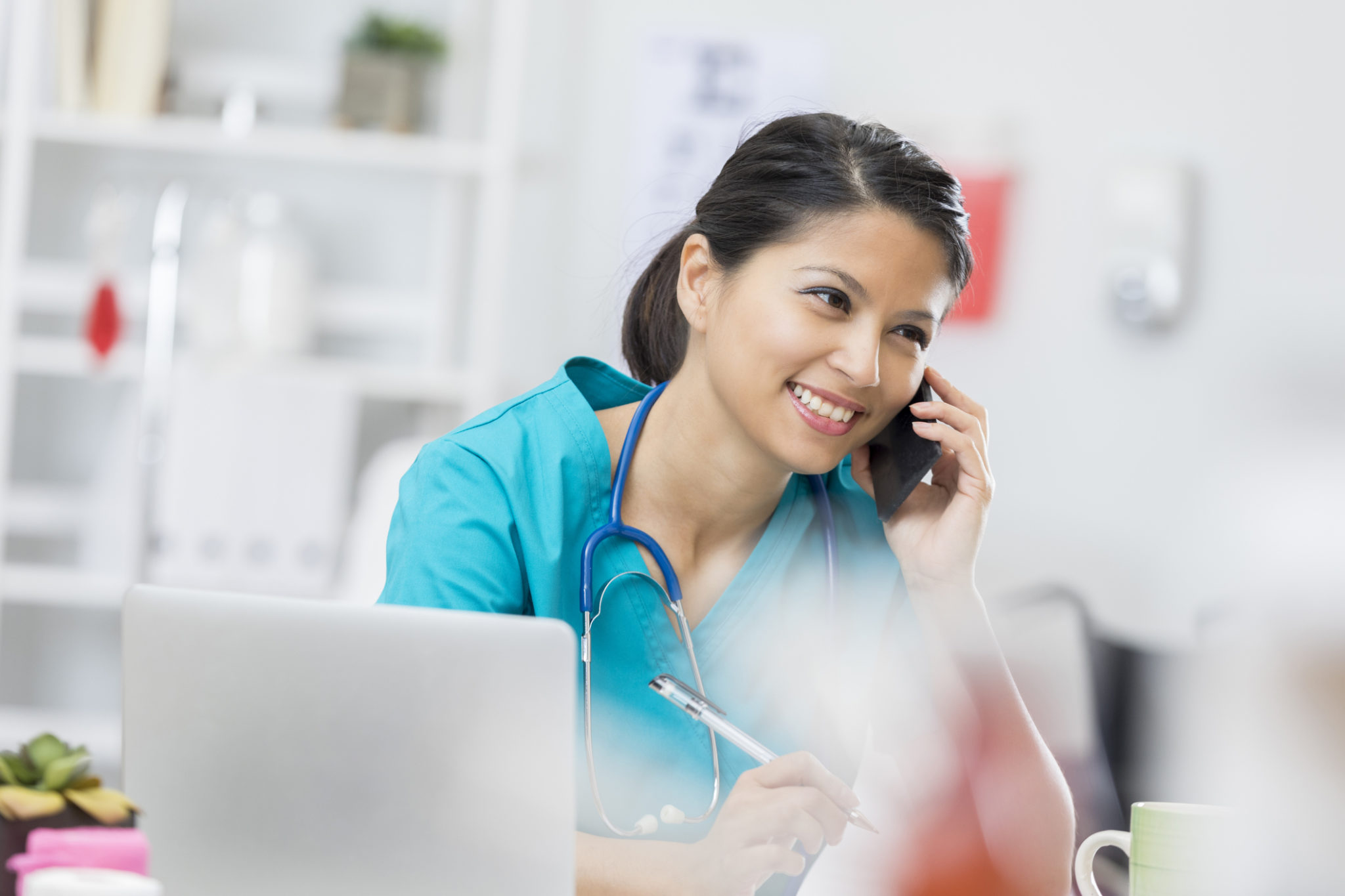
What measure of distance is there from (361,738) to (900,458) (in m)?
0.69

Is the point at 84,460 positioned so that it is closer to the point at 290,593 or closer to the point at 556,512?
the point at 290,593

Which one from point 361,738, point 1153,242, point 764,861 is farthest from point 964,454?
point 1153,242

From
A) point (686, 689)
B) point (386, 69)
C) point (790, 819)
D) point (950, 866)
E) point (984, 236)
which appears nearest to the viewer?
point (950, 866)

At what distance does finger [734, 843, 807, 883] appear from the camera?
0.83 metres

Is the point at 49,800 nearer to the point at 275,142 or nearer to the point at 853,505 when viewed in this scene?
the point at 853,505

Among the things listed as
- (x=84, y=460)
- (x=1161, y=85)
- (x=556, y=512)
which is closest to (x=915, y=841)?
(x=556, y=512)

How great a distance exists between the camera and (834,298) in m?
1.13

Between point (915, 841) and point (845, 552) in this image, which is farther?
point (845, 552)

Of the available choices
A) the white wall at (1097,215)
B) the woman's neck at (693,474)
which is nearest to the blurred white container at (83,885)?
the woman's neck at (693,474)

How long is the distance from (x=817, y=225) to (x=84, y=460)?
6.55ft

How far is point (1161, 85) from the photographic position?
2.25m

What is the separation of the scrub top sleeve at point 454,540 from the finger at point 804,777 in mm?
316

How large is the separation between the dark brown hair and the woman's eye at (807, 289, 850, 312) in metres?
0.06

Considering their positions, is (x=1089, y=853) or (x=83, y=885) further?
(x=1089, y=853)
